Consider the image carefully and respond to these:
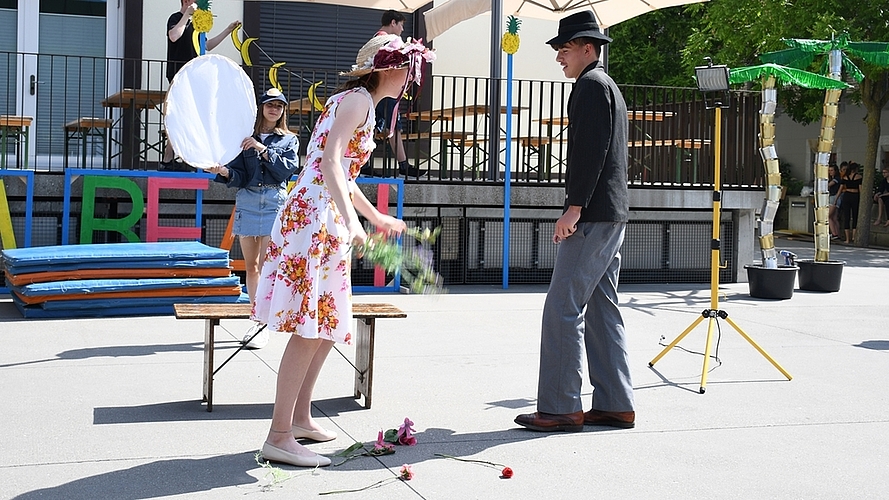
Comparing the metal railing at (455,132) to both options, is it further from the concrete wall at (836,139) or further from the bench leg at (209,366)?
the concrete wall at (836,139)

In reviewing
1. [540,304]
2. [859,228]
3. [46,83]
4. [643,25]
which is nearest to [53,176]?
[46,83]

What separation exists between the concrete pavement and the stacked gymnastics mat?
25 centimetres

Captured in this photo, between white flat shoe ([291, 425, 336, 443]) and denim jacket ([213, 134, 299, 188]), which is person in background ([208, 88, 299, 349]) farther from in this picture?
white flat shoe ([291, 425, 336, 443])

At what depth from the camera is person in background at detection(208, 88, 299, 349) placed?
25.9ft

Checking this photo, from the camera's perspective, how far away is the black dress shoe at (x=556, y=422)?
216 inches

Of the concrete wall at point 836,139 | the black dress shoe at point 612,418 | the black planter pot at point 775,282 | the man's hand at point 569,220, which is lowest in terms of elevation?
the black dress shoe at point 612,418

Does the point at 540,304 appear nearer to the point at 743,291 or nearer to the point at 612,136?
the point at 743,291

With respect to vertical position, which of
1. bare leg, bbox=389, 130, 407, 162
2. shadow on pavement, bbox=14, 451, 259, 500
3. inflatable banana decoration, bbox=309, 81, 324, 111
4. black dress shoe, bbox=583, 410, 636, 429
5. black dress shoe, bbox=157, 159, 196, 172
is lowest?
shadow on pavement, bbox=14, 451, 259, 500

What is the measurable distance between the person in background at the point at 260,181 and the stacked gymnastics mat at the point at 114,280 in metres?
1.67

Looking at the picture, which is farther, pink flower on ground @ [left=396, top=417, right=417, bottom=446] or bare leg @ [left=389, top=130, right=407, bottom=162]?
bare leg @ [left=389, top=130, right=407, bottom=162]

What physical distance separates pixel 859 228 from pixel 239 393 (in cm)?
1939

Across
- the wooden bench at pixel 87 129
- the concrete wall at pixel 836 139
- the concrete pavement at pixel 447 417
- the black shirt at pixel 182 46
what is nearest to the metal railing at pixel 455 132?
the wooden bench at pixel 87 129

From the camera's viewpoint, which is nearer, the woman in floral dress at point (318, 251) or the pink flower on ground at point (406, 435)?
the woman in floral dress at point (318, 251)

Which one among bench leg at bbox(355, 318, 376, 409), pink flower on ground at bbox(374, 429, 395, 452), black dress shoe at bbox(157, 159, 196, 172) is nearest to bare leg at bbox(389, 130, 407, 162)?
black dress shoe at bbox(157, 159, 196, 172)
